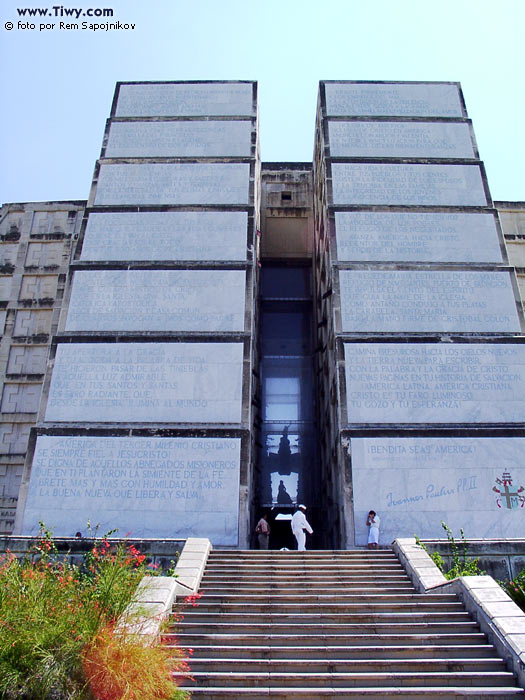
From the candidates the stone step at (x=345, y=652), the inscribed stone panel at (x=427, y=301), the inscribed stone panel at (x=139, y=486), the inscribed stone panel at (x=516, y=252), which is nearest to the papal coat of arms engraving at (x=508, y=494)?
the inscribed stone panel at (x=427, y=301)

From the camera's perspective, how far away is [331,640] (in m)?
9.31

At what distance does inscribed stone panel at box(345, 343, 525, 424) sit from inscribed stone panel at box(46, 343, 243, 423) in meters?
4.16

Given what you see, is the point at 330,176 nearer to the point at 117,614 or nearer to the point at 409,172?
the point at 409,172

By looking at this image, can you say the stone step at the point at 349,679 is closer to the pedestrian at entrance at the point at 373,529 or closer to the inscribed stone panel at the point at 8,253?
the pedestrian at entrance at the point at 373,529

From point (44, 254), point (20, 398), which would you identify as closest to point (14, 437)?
point (20, 398)

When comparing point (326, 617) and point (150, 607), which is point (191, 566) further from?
point (326, 617)

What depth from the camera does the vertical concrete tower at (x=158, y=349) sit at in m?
18.0

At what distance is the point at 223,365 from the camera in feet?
66.2

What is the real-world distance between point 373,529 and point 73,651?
11.1m

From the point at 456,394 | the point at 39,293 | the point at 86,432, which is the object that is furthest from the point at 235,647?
the point at 39,293

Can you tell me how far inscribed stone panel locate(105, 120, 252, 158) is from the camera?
26203 millimetres

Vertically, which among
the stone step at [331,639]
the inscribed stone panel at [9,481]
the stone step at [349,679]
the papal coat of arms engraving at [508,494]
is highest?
the inscribed stone panel at [9,481]

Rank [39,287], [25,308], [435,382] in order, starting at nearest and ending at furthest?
1. [435,382]
2. [25,308]
3. [39,287]

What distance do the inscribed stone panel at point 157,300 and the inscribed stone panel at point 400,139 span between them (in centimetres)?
884
